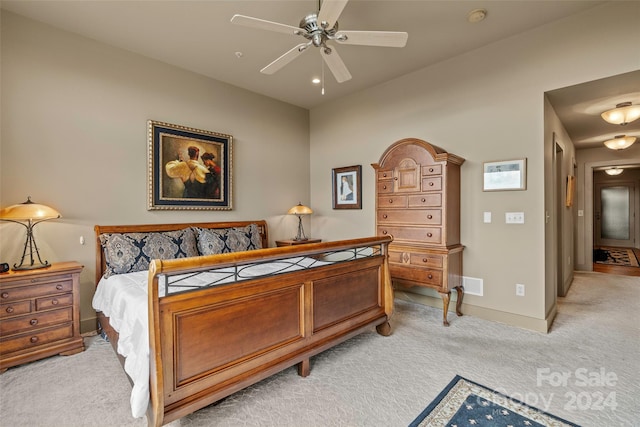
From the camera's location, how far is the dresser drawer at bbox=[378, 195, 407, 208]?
12.0ft

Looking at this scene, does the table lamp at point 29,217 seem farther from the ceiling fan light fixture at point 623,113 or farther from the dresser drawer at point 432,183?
the ceiling fan light fixture at point 623,113

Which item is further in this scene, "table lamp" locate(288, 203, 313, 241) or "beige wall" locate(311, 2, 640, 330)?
"table lamp" locate(288, 203, 313, 241)

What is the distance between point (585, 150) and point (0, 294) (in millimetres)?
8955

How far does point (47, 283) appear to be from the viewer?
8.36ft

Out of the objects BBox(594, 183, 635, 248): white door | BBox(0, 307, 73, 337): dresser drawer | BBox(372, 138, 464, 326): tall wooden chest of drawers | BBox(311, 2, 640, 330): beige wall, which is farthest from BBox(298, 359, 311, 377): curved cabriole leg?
BBox(594, 183, 635, 248): white door

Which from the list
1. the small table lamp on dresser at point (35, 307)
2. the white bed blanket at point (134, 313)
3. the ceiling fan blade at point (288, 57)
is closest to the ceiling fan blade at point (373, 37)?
the ceiling fan blade at point (288, 57)

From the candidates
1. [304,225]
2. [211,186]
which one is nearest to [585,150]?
[304,225]

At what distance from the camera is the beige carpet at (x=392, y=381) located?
1836mm

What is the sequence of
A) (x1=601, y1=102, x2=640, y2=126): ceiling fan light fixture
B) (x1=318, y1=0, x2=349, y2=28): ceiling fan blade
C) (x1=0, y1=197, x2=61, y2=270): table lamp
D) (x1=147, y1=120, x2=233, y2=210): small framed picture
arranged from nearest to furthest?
(x1=318, y1=0, x2=349, y2=28): ceiling fan blade < (x1=0, y1=197, x2=61, y2=270): table lamp < (x1=601, y1=102, x2=640, y2=126): ceiling fan light fixture < (x1=147, y1=120, x2=233, y2=210): small framed picture

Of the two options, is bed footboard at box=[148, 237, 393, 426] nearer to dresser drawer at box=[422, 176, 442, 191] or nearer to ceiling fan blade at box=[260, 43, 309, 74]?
dresser drawer at box=[422, 176, 442, 191]

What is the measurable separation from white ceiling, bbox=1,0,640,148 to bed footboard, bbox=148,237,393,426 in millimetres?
2245

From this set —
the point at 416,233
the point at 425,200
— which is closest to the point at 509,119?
the point at 425,200

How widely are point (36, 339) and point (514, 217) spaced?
4.77m

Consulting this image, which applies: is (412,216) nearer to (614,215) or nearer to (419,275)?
(419,275)
